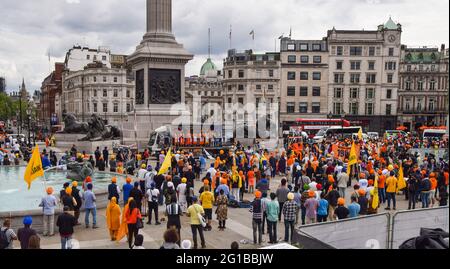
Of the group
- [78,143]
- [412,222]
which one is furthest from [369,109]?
[412,222]

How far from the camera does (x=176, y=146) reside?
33469mm

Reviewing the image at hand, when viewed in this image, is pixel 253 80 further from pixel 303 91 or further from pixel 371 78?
pixel 371 78

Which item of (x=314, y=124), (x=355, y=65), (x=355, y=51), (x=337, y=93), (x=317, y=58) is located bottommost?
(x=314, y=124)

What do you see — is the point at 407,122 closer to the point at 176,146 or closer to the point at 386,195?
the point at 176,146

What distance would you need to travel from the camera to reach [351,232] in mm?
9180

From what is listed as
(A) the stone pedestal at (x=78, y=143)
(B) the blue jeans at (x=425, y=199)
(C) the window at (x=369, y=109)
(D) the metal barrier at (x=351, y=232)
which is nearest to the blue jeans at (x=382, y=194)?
(B) the blue jeans at (x=425, y=199)

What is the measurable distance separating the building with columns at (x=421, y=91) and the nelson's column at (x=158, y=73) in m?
60.8

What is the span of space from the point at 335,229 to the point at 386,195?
378 inches

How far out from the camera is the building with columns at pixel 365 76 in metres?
81.9

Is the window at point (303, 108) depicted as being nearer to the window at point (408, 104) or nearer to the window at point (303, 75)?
the window at point (303, 75)

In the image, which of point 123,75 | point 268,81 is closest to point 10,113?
point 123,75

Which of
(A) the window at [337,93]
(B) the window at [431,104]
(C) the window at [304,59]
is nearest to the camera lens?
(C) the window at [304,59]

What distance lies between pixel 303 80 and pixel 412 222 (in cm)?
7618

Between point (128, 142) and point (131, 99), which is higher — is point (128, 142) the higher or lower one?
the lower one
